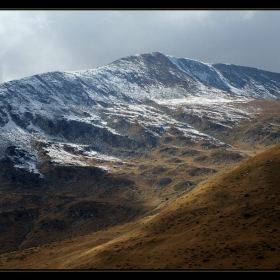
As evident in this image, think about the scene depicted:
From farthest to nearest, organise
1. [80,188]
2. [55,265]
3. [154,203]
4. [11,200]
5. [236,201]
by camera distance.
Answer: [80,188], [11,200], [154,203], [55,265], [236,201]

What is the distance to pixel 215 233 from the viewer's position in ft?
171

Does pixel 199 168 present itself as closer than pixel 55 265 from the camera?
No

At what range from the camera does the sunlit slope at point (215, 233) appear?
144 feet

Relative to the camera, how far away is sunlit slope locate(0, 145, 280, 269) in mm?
43875

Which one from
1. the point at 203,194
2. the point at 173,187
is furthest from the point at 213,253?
the point at 173,187

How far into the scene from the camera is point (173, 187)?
171 metres
